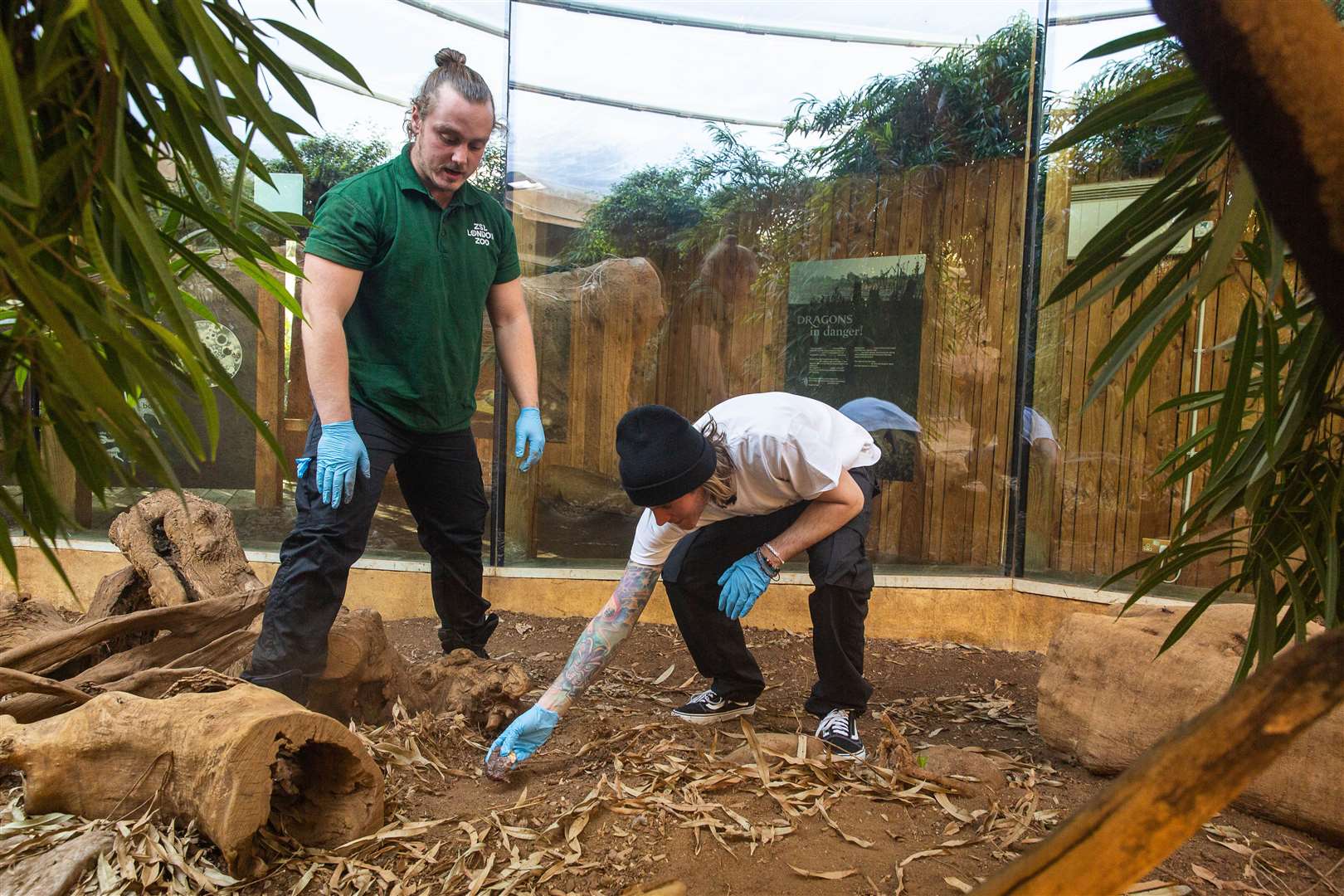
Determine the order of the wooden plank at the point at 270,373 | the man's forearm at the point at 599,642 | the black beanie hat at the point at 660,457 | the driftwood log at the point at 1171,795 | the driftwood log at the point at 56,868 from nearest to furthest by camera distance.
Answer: the driftwood log at the point at 1171,795 < the driftwood log at the point at 56,868 < the black beanie hat at the point at 660,457 < the man's forearm at the point at 599,642 < the wooden plank at the point at 270,373

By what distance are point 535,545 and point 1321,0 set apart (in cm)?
419

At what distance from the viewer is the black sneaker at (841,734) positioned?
2621 mm

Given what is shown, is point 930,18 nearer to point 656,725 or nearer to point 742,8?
point 742,8

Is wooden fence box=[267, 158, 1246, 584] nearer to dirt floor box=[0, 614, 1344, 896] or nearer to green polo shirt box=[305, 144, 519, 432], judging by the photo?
green polo shirt box=[305, 144, 519, 432]

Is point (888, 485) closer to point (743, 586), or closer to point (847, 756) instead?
point (743, 586)

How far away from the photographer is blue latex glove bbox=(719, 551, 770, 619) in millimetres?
2730

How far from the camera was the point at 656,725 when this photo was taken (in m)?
2.80

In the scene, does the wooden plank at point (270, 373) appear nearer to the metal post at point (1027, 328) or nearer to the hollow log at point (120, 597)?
the hollow log at point (120, 597)

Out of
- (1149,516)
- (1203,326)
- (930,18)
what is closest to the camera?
(1203,326)

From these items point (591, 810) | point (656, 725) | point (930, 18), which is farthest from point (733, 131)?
point (591, 810)

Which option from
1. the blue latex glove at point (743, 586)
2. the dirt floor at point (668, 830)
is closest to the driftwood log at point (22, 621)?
the dirt floor at point (668, 830)

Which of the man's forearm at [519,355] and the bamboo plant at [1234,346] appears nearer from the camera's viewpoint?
the bamboo plant at [1234,346]

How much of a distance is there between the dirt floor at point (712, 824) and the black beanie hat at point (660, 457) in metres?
0.70

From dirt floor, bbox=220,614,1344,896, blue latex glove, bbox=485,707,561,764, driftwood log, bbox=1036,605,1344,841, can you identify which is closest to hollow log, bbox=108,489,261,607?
dirt floor, bbox=220,614,1344,896
